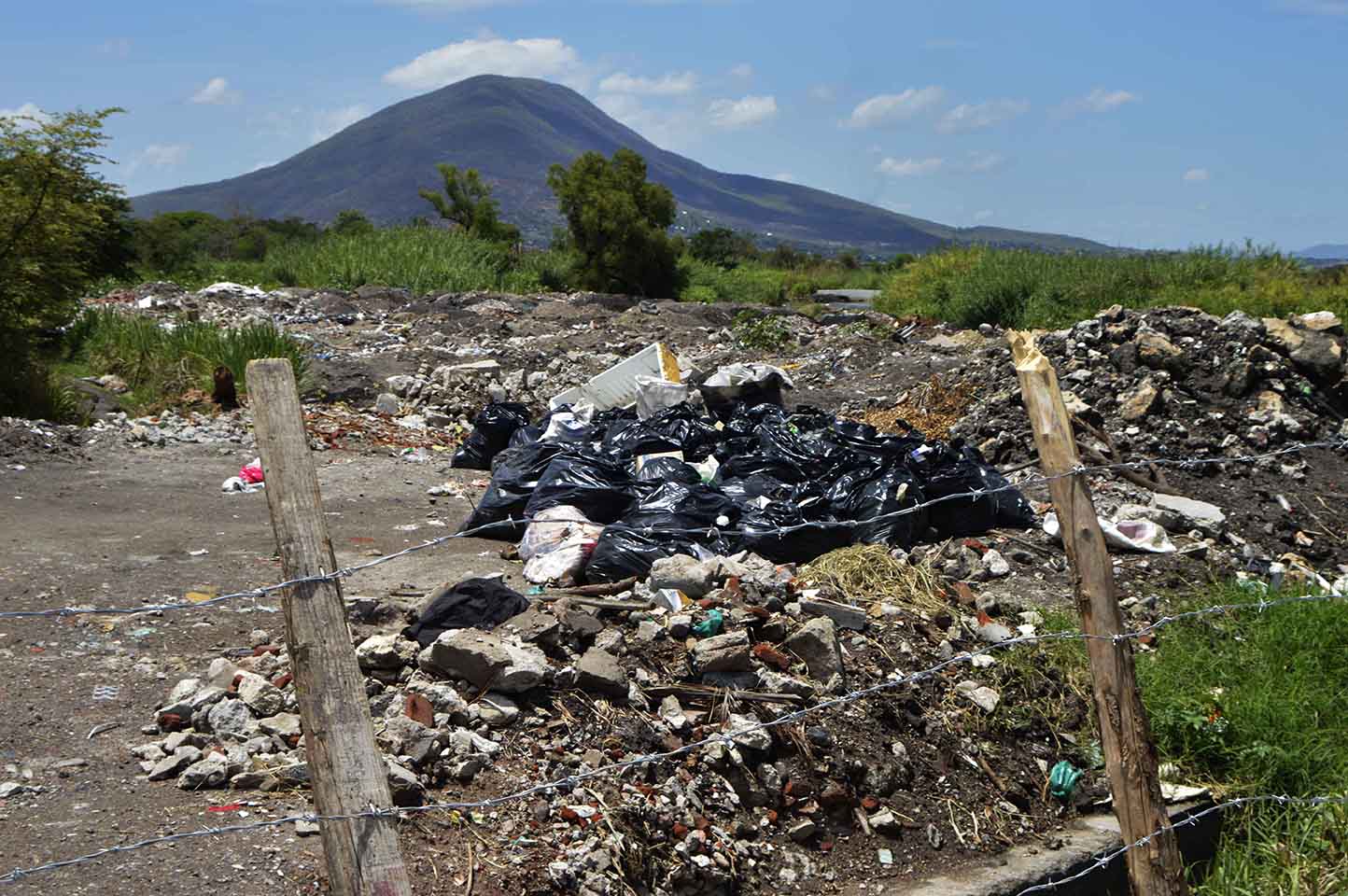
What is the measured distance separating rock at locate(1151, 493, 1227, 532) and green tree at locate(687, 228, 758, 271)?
29.3m

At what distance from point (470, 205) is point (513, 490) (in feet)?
94.5

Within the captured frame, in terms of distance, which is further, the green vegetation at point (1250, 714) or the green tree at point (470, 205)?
the green tree at point (470, 205)

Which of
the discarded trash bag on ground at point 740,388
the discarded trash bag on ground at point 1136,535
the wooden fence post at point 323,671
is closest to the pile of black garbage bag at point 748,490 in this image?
the discarded trash bag on ground at point 1136,535

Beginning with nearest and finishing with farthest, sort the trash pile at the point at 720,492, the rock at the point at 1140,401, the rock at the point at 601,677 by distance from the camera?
the rock at the point at 601,677 → the trash pile at the point at 720,492 → the rock at the point at 1140,401

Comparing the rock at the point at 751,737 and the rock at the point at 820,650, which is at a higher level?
the rock at the point at 820,650

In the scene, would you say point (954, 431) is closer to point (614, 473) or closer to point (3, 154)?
point (614, 473)

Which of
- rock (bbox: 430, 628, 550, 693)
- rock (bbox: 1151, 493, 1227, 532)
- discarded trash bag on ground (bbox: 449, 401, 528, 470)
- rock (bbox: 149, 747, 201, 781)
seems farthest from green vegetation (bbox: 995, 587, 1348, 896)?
discarded trash bag on ground (bbox: 449, 401, 528, 470)

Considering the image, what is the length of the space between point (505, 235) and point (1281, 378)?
2672cm

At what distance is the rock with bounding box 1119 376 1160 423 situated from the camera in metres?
8.34

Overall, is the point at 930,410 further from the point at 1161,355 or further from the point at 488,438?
the point at 488,438

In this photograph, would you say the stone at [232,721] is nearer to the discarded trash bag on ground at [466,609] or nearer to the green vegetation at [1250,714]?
the discarded trash bag on ground at [466,609]

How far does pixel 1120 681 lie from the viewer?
2781mm

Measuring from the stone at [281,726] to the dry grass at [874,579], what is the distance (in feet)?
7.26

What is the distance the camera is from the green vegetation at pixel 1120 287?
15.0 meters
